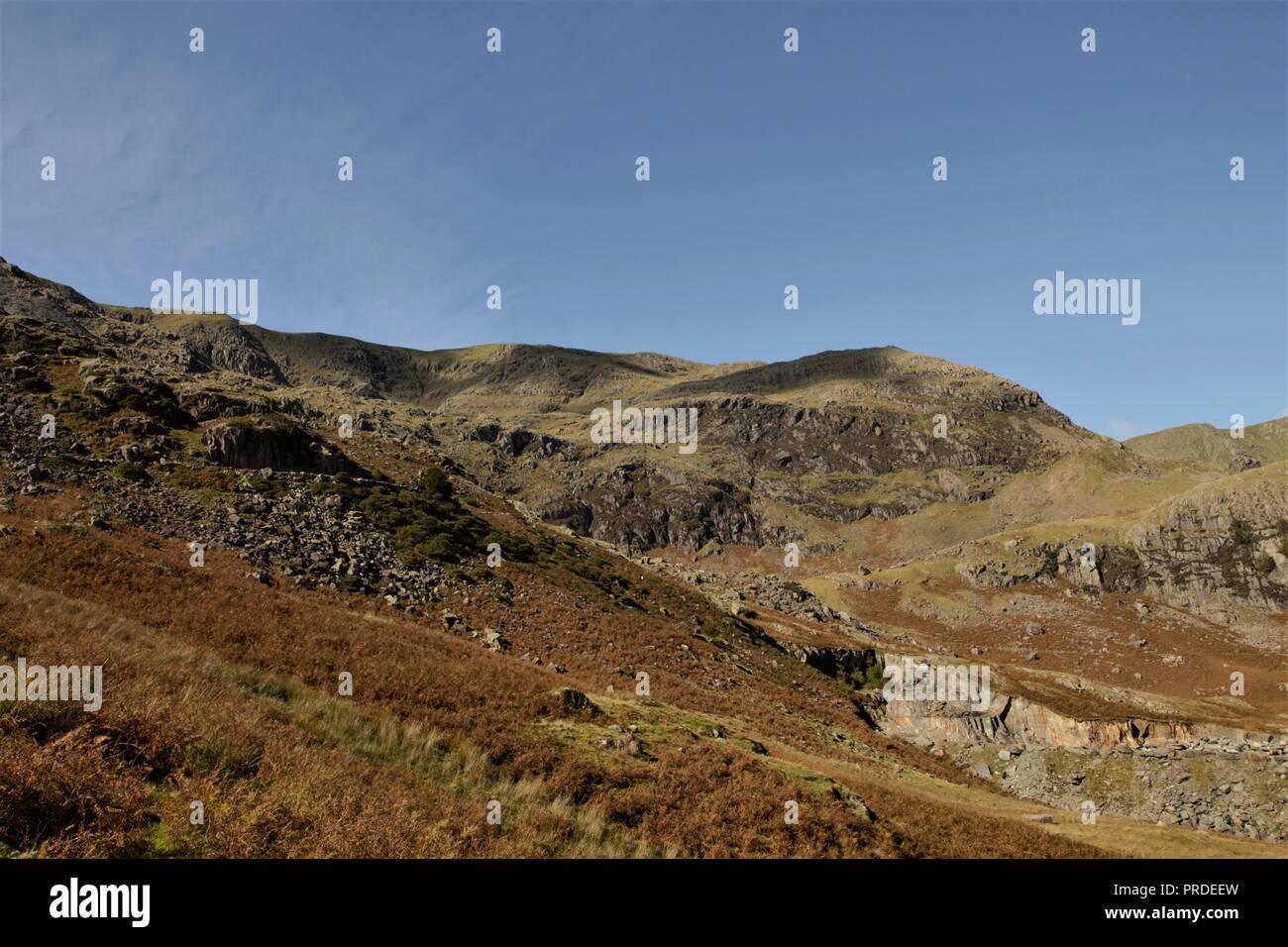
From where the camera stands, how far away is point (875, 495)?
649 ft

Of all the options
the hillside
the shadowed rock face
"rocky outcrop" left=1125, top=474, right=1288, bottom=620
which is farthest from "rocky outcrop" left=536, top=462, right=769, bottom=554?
the shadowed rock face

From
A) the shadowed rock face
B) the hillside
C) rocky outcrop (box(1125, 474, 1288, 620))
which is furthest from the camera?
rocky outcrop (box(1125, 474, 1288, 620))

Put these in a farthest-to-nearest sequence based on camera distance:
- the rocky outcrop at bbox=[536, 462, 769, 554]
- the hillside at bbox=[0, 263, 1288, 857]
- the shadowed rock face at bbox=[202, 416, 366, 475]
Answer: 1. the rocky outcrop at bbox=[536, 462, 769, 554]
2. the shadowed rock face at bbox=[202, 416, 366, 475]
3. the hillside at bbox=[0, 263, 1288, 857]

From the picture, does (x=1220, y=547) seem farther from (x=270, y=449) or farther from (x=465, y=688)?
(x=270, y=449)

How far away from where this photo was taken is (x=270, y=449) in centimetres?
4675

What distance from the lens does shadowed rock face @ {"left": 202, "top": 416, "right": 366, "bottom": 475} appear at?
44.2 meters

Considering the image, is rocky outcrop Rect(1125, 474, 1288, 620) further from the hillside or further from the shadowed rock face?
the shadowed rock face

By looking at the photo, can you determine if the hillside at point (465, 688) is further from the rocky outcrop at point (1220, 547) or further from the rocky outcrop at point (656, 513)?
the rocky outcrop at point (656, 513)

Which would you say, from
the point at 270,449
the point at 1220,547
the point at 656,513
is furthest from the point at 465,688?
the point at 656,513

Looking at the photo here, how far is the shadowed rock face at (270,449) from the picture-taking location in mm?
44219

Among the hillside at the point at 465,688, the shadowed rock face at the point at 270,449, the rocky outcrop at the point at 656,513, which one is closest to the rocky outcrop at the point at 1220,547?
the hillside at the point at 465,688

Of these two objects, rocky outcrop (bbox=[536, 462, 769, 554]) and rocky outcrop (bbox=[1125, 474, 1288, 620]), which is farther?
rocky outcrop (bbox=[536, 462, 769, 554])

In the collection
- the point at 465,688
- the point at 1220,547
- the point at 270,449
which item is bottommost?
the point at 1220,547
